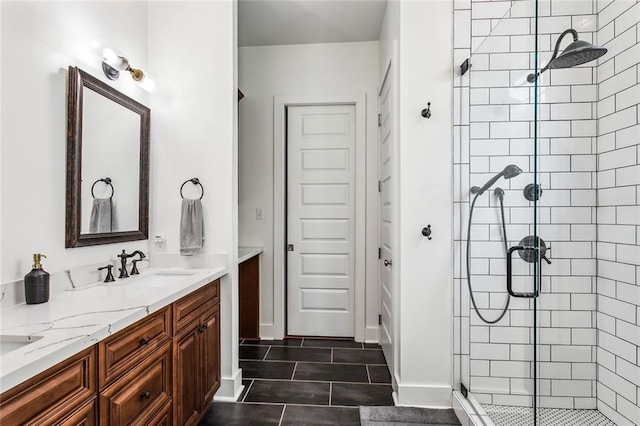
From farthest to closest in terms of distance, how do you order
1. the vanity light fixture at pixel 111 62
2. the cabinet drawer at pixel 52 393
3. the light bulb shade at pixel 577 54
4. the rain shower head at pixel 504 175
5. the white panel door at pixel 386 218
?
1. the white panel door at pixel 386 218
2. the vanity light fixture at pixel 111 62
3. the rain shower head at pixel 504 175
4. the light bulb shade at pixel 577 54
5. the cabinet drawer at pixel 52 393

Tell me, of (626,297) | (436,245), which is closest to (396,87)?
(436,245)

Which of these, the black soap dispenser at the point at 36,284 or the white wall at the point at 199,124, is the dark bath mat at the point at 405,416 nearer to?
the white wall at the point at 199,124

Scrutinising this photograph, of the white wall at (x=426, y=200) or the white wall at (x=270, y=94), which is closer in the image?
the white wall at (x=426, y=200)

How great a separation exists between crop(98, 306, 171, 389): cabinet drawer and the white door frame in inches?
67.9

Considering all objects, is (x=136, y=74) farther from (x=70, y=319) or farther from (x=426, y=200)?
(x=426, y=200)

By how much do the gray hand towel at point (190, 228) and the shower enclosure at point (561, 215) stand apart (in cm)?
166

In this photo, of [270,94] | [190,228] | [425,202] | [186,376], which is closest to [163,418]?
[186,376]

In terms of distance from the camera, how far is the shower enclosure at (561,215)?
157 centimetres

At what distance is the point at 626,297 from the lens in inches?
67.4

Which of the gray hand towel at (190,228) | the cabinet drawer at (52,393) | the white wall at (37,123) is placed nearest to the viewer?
the cabinet drawer at (52,393)

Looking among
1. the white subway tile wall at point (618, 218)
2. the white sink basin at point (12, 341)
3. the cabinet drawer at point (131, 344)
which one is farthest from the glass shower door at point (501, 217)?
the white sink basin at point (12, 341)

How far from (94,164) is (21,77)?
19.1 inches

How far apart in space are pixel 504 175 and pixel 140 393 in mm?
1843

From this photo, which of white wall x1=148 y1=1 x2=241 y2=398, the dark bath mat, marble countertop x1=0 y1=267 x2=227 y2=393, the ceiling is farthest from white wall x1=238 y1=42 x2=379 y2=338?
marble countertop x1=0 y1=267 x2=227 y2=393
